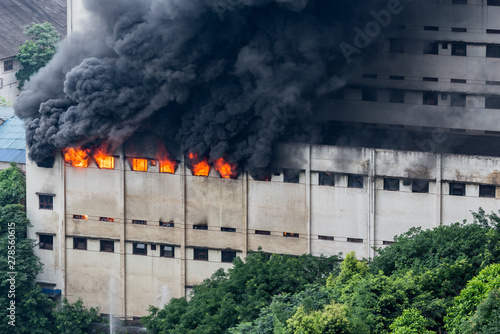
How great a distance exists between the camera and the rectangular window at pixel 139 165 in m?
61.3

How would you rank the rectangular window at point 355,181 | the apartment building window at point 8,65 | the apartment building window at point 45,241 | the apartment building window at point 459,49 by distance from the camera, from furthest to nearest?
the apartment building window at point 8,65, the apartment building window at point 45,241, the apartment building window at point 459,49, the rectangular window at point 355,181

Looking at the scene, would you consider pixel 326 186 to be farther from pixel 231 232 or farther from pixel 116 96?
pixel 116 96

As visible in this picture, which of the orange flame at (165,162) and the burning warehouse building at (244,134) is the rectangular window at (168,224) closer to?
the burning warehouse building at (244,134)

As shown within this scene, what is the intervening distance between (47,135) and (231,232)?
38.2 ft


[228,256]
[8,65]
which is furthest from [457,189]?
[8,65]

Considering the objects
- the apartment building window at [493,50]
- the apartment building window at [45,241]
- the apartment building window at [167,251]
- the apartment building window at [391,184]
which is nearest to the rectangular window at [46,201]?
the apartment building window at [45,241]

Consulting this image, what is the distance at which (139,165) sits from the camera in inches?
2416

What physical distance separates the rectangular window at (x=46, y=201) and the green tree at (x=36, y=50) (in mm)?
32341

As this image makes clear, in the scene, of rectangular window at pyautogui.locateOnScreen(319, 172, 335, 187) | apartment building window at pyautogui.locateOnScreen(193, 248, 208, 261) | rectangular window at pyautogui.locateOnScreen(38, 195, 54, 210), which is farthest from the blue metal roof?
rectangular window at pyautogui.locateOnScreen(319, 172, 335, 187)

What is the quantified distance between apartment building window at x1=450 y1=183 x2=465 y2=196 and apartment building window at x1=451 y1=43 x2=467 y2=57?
27.8ft

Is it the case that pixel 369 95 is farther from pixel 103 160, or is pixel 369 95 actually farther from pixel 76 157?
pixel 76 157

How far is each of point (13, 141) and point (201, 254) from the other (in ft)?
51.0

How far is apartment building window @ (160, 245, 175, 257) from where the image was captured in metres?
61.6

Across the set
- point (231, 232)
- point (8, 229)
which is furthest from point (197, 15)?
point (8, 229)
